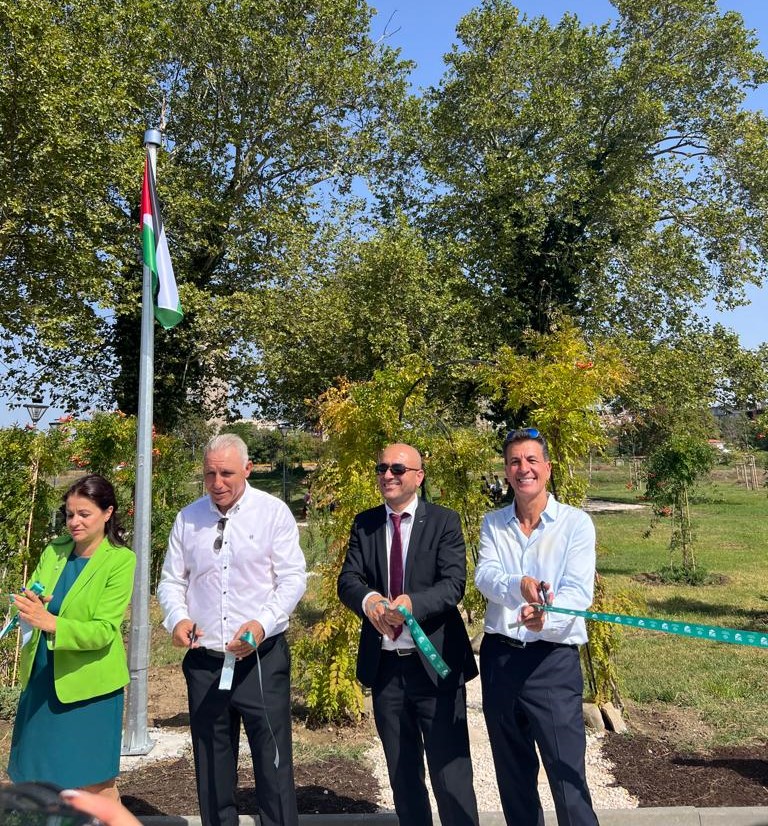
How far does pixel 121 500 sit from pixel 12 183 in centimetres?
560

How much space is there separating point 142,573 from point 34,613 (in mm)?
2292

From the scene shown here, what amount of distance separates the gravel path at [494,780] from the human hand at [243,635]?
5.40 feet

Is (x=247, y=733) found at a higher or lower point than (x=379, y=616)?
lower

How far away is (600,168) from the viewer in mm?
19344

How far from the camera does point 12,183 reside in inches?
458

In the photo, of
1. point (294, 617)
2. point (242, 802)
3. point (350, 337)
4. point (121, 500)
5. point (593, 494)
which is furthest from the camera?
point (593, 494)

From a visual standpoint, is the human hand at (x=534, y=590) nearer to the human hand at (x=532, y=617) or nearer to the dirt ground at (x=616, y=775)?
the human hand at (x=532, y=617)

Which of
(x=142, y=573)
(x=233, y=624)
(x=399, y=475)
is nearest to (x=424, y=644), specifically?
(x=399, y=475)

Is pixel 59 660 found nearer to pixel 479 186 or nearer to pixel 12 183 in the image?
pixel 12 183

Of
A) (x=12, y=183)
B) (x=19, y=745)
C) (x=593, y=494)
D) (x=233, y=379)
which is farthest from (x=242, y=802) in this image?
(x=593, y=494)

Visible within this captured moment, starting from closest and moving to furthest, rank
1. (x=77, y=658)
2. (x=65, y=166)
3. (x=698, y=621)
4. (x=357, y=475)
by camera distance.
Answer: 1. (x=77, y=658)
2. (x=357, y=475)
3. (x=698, y=621)
4. (x=65, y=166)

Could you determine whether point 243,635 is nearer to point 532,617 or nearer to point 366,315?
point 532,617

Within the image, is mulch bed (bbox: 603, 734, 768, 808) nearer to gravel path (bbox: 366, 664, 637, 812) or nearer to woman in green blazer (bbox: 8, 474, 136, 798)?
gravel path (bbox: 366, 664, 637, 812)

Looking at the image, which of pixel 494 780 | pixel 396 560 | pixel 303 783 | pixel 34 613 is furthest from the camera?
pixel 494 780
